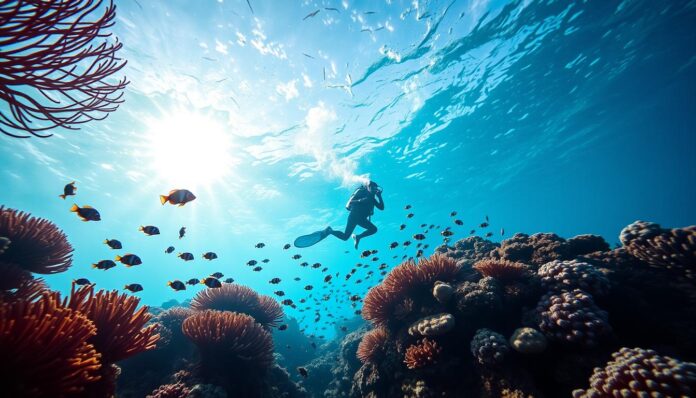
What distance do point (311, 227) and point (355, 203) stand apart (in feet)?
109

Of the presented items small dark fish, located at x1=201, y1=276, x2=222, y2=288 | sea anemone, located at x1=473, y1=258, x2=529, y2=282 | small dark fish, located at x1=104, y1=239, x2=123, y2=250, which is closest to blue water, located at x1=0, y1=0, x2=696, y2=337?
small dark fish, located at x1=201, y1=276, x2=222, y2=288

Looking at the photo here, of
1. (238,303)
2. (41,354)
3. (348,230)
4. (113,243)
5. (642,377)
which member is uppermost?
(348,230)

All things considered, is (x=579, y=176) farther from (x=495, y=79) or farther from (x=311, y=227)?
(x=311, y=227)

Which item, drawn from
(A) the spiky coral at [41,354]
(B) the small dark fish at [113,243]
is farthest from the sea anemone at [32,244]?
(A) the spiky coral at [41,354]

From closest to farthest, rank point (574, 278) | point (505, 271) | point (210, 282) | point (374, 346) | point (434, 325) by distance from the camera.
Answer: point (574, 278), point (434, 325), point (505, 271), point (374, 346), point (210, 282)

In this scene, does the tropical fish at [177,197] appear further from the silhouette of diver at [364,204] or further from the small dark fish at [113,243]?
the silhouette of diver at [364,204]

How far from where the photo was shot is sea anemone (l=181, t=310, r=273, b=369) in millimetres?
5188

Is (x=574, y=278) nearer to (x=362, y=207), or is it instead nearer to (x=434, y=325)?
(x=434, y=325)

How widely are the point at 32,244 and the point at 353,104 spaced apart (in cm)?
1603

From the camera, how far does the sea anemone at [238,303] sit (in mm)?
8250

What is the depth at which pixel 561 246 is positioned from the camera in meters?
6.12

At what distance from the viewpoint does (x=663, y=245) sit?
15.4 ft

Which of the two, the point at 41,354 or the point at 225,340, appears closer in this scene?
the point at 41,354

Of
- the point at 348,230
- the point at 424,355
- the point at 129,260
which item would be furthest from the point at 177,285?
the point at 348,230
